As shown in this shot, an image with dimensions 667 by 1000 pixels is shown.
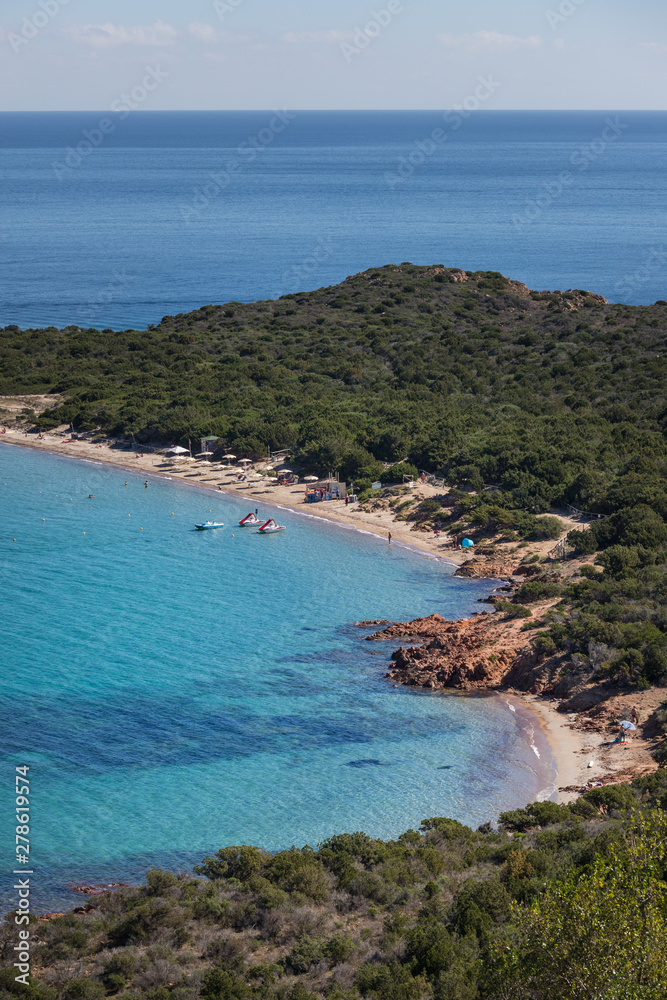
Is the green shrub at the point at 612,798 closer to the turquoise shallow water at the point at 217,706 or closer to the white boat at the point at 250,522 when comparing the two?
the turquoise shallow water at the point at 217,706

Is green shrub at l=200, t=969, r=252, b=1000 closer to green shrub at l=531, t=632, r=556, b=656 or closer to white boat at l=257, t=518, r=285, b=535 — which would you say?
green shrub at l=531, t=632, r=556, b=656

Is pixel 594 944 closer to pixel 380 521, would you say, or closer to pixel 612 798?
pixel 612 798

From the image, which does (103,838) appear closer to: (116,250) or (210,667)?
(210,667)

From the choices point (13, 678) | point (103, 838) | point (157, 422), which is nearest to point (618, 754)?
point (103, 838)

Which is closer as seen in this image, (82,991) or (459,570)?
(82,991)

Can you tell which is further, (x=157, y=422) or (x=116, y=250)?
(x=116, y=250)

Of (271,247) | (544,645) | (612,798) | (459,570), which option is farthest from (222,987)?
(271,247)
